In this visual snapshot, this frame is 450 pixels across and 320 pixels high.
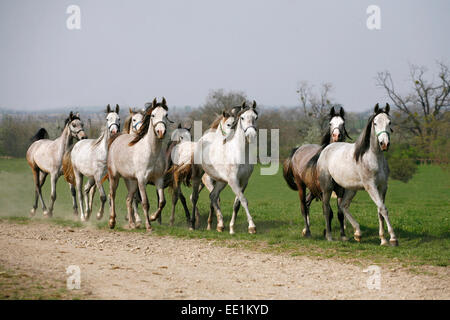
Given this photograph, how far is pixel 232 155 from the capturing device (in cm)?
1127

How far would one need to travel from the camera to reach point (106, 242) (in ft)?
32.8

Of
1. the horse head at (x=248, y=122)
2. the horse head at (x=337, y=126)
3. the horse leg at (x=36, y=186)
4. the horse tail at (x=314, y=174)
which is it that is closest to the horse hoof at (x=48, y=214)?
the horse leg at (x=36, y=186)

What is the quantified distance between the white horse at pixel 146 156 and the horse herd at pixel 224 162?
2 centimetres

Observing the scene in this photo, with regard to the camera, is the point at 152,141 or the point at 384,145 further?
the point at 152,141

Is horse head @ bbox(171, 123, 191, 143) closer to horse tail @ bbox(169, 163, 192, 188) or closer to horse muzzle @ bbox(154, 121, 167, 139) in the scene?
horse tail @ bbox(169, 163, 192, 188)

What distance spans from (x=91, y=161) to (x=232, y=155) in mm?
4411

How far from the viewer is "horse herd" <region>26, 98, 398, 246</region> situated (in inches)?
382

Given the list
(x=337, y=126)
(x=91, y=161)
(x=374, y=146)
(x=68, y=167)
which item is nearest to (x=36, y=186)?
(x=68, y=167)

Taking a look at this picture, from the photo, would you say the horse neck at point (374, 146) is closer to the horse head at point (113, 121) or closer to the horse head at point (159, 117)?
the horse head at point (159, 117)

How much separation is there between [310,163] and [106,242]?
4.44 meters

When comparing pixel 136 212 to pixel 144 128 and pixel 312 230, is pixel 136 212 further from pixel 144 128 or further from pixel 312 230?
pixel 312 230

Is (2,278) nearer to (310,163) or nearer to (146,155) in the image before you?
(146,155)

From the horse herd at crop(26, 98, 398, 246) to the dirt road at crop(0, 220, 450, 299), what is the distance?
1.91m
